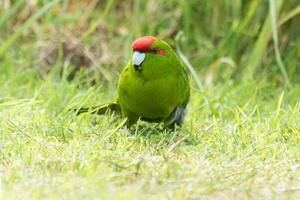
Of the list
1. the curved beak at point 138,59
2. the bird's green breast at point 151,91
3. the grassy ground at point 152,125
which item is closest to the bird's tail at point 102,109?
the grassy ground at point 152,125

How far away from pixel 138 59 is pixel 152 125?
481 millimetres

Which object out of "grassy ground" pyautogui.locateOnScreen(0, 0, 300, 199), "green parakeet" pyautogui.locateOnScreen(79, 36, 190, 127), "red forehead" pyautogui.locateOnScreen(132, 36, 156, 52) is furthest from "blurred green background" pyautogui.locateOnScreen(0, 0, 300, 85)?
"red forehead" pyautogui.locateOnScreen(132, 36, 156, 52)

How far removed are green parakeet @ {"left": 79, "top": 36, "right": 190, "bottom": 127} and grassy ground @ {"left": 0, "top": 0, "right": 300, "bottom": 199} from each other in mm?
92

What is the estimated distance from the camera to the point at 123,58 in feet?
16.9

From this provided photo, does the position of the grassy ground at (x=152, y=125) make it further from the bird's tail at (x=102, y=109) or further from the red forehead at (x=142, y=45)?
the red forehead at (x=142, y=45)

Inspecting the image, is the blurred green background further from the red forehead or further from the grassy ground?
the red forehead

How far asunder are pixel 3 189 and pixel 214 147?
3.27ft

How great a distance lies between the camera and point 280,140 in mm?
3270

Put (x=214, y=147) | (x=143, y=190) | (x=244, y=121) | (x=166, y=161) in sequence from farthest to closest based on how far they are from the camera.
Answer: (x=244, y=121) < (x=214, y=147) < (x=166, y=161) < (x=143, y=190)

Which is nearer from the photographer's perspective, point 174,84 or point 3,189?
point 3,189

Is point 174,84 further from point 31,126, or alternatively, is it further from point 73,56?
point 73,56

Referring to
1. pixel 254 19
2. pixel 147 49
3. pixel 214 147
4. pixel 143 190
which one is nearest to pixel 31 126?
pixel 147 49

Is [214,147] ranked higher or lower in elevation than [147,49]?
lower

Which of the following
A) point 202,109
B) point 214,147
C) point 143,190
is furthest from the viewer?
point 202,109
